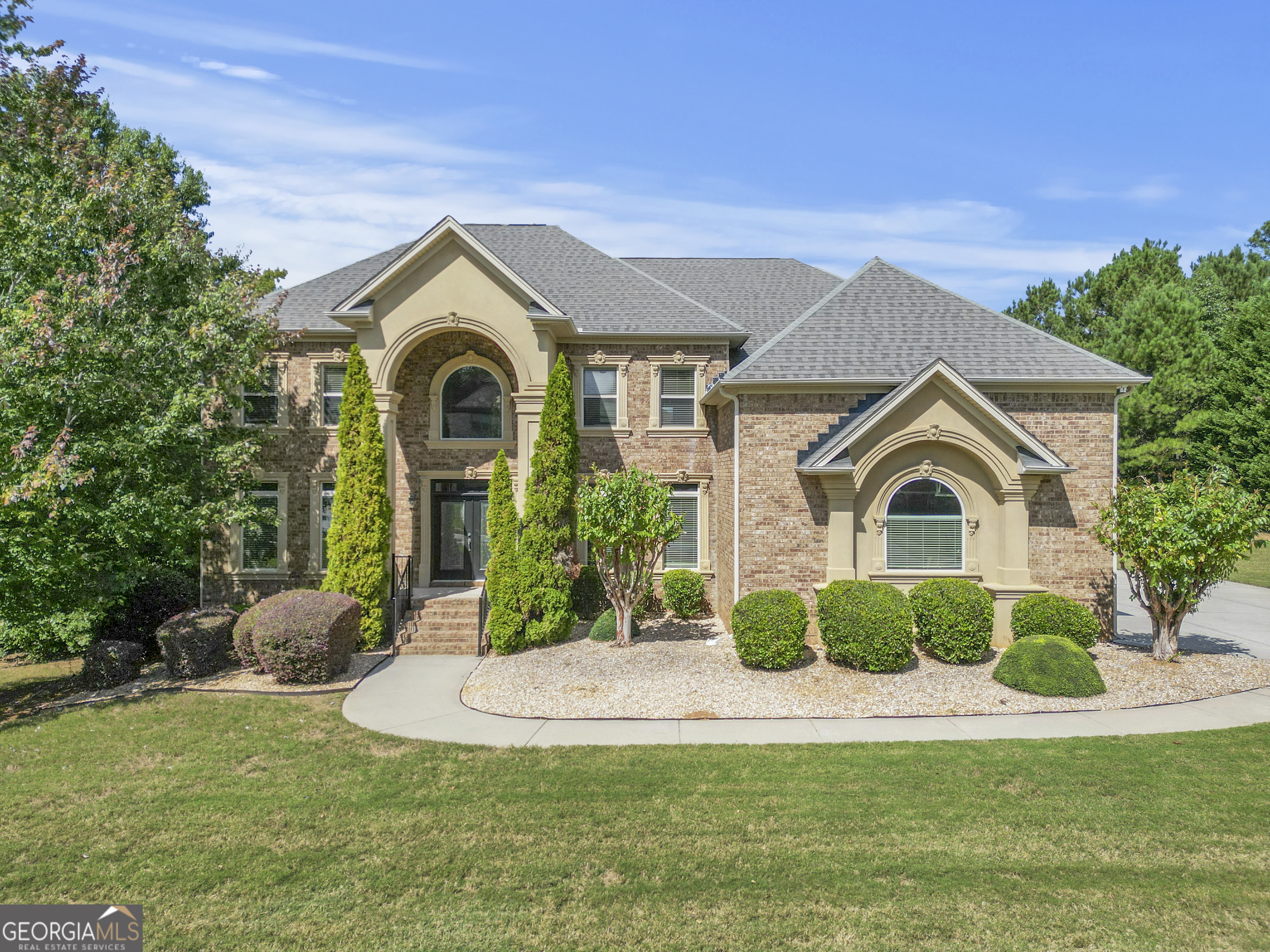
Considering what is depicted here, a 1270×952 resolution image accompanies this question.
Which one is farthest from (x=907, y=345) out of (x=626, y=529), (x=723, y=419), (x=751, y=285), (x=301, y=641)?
(x=301, y=641)

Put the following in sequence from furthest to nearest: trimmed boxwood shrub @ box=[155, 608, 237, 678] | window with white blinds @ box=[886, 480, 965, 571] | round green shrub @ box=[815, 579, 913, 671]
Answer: window with white blinds @ box=[886, 480, 965, 571]
trimmed boxwood shrub @ box=[155, 608, 237, 678]
round green shrub @ box=[815, 579, 913, 671]

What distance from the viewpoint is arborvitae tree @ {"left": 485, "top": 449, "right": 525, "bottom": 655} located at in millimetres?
13375

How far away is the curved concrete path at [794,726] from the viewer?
29.3 feet

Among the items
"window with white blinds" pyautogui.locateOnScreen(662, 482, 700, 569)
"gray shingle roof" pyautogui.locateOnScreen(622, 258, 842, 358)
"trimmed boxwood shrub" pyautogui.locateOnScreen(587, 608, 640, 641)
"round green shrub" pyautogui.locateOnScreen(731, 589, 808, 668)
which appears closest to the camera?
"round green shrub" pyautogui.locateOnScreen(731, 589, 808, 668)

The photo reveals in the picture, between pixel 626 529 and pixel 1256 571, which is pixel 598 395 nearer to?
pixel 626 529

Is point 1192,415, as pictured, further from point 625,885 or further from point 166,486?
point 166,486

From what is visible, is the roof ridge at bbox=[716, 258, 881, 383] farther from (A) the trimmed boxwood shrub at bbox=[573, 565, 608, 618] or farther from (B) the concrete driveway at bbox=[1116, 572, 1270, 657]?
(B) the concrete driveway at bbox=[1116, 572, 1270, 657]

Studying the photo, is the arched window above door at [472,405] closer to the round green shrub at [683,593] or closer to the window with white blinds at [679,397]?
the window with white blinds at [679,397]

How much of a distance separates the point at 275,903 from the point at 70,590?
9546 mm

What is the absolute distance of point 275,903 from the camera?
5.41 m

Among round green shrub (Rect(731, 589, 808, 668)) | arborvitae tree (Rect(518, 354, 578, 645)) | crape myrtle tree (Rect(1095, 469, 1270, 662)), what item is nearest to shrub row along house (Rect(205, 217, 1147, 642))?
arborvitae tree (Rect(518, 354, 578, 645))

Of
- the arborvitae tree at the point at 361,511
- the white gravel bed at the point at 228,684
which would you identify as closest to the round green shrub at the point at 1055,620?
the white gravel bed at the point at 228,684

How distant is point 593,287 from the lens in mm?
17797

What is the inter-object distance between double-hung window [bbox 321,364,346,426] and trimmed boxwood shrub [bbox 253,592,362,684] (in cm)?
568
